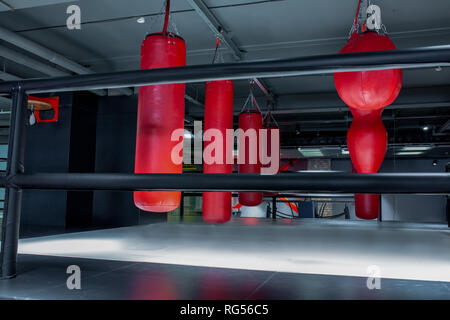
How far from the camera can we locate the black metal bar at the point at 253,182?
35.1 inches

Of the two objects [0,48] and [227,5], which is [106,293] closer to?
[227,5]

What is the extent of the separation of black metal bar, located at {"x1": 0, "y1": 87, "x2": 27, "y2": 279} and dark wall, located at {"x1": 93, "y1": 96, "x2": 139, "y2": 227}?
5.53m

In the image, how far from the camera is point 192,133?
31.7ft

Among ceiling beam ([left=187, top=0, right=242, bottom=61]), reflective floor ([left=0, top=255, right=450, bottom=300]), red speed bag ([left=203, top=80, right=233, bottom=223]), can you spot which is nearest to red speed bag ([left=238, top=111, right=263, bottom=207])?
red speed bag ([left=203, top=80, right=233, bottom=223])

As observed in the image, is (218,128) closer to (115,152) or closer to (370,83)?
(370,83)

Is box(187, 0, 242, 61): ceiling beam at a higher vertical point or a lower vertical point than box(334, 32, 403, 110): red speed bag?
higher

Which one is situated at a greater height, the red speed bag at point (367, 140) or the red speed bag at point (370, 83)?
the red speed bag at point (370, 83)

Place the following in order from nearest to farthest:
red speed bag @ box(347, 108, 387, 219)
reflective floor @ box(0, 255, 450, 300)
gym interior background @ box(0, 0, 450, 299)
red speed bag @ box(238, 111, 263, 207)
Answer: reflective floor @ box(0, 255, 450, 300) < gym interior background @ box(0, 0, 450, 299) < red speed bag @ box(347, 108, 387, 219) < red speed bag @ box(238, 111, 263, 207)

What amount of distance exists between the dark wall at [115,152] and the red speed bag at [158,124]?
4.97 metres

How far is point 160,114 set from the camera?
1.86 m

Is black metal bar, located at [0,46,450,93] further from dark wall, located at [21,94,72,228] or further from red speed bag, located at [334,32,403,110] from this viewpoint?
dark wall, located at [21,94,72,228]

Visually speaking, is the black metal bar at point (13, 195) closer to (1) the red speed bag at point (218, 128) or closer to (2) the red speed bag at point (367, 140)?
(1) the red speed bag at point (218, 128)

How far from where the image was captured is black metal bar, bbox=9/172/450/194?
89 centimetres

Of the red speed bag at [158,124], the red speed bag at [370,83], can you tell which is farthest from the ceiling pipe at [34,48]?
the red speed bag at [370,83]
